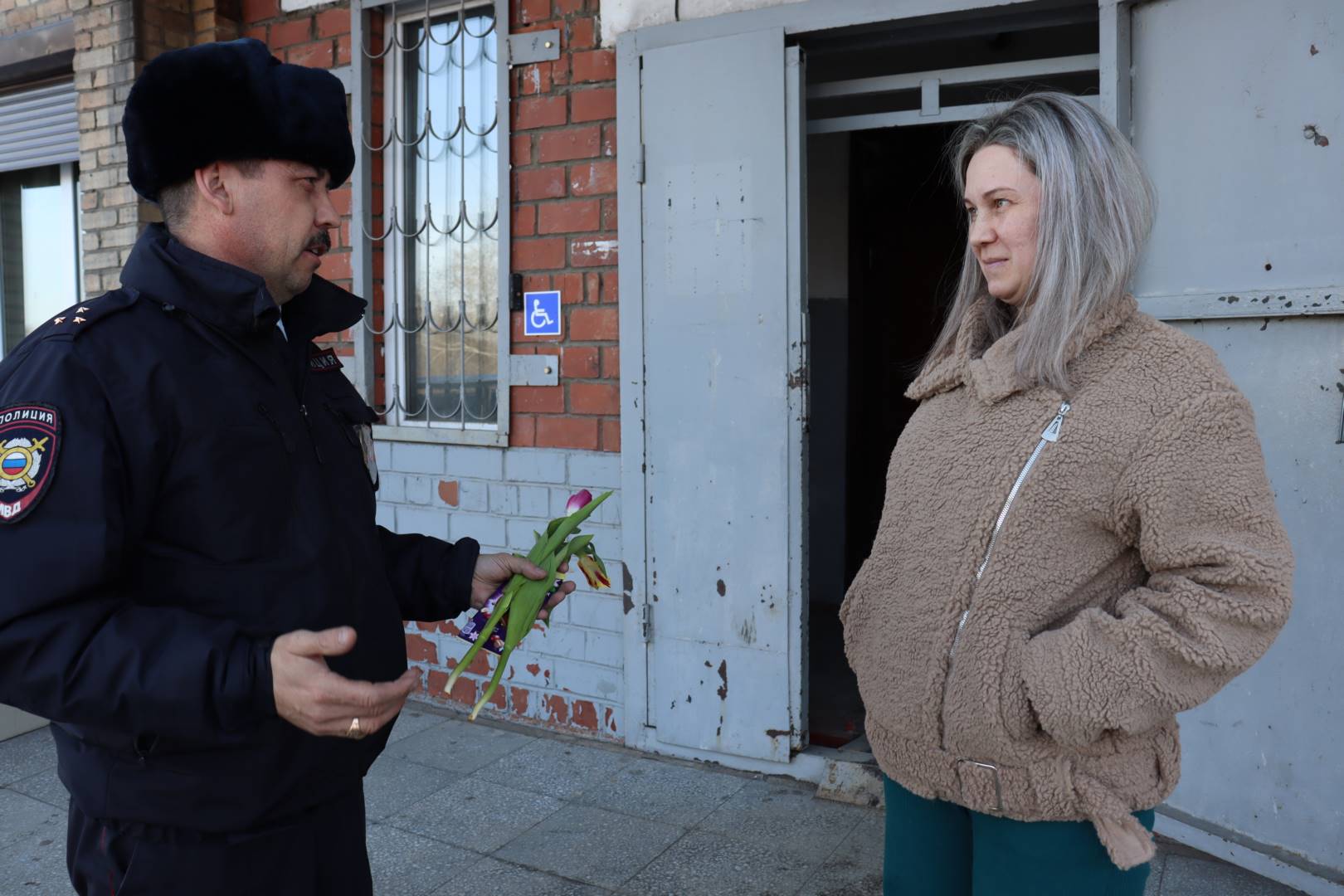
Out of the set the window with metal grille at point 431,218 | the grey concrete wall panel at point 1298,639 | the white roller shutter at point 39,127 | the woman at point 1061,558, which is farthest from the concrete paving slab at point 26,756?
the grey concrete wall panel at point 1298,639

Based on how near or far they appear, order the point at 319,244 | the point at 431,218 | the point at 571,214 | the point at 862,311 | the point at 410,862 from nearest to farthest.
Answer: the point at 319,244 < the point at 410,862 < the point at 571,214 < the point at 431,218 < the point at 862,311

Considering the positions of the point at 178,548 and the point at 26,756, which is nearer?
the point at 178,548

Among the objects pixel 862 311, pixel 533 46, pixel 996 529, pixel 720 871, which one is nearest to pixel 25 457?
pixel 996 529

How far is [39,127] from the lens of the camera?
228 inches

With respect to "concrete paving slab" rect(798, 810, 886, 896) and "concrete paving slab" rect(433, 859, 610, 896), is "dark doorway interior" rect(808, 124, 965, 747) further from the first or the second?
"concrete paving slab" rect(433, 859, 610, 896)

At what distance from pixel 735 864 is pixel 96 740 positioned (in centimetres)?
217

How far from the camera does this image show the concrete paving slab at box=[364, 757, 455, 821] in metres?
3.79

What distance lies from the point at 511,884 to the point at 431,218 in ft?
9.14

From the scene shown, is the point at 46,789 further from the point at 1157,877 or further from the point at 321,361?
the point at 1157,877

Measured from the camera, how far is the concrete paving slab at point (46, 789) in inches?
153

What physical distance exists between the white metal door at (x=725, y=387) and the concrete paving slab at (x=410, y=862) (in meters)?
0.99

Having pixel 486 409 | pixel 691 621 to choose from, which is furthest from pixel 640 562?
pixel 486 409

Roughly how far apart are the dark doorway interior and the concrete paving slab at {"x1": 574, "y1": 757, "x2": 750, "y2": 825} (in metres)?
1.80

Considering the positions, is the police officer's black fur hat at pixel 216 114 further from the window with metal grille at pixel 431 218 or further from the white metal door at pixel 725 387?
the window with metal grille at pixel 431 218
